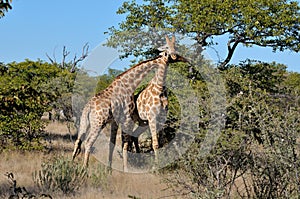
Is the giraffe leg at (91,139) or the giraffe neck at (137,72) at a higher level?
the giraffe neck at (137,72)


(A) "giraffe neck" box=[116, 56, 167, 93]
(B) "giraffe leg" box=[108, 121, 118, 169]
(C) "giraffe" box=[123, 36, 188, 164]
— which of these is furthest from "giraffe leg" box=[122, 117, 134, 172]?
(A) "giraffe neck" box=[116, 56, 167, 93]

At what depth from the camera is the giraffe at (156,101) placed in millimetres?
9469

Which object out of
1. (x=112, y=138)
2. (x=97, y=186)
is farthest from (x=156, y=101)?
(x=97, y=186)

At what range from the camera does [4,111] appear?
14.5 feet

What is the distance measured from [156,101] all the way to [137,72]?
73 cm

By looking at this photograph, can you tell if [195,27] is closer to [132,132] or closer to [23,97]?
[132,132]

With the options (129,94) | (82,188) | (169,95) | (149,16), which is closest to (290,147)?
(82,188)

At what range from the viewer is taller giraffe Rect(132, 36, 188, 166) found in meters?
9.47

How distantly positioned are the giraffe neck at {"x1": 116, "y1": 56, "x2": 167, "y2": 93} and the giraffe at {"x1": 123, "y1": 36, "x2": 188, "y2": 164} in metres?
0.09

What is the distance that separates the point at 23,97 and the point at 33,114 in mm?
7166

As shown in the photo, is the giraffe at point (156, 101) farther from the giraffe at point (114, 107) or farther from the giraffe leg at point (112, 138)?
the giraffe leg at point (112, 138)

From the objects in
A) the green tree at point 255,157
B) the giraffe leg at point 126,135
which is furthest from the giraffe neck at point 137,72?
the green tree at point 255,157

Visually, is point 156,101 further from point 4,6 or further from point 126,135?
point 4,6

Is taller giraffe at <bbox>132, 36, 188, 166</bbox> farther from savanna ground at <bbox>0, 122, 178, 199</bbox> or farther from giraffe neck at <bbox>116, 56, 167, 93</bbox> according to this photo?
savanna ground at <bbox>0, 122, 178, 199</bbox>
